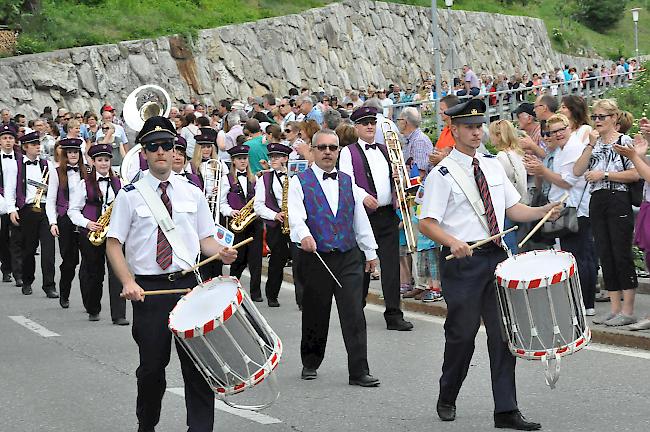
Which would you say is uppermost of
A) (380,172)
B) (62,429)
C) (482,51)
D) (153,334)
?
(482,51)

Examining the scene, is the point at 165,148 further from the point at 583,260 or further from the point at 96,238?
the point at 96,238

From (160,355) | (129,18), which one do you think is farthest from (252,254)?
(129,18)

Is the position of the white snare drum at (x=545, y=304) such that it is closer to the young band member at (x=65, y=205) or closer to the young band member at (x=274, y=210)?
the young band member at (x=274, y=210)

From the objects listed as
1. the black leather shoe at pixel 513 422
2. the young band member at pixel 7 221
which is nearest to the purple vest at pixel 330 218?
the black leather shoe at pixel 513 422

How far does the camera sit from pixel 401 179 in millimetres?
11922

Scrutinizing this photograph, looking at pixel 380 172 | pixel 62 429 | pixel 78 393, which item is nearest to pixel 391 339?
pixel 380 172

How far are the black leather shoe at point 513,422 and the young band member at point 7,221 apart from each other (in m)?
10.2

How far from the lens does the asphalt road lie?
8.12m

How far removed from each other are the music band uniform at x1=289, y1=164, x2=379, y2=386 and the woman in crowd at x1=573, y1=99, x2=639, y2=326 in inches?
89.9

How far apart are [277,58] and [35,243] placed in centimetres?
2765

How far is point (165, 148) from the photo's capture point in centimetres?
734

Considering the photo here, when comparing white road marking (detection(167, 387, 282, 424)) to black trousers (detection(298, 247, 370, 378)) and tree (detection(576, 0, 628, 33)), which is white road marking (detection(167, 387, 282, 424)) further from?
tree (detection(576, 0, 628, 33))

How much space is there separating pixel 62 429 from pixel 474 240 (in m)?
3.08

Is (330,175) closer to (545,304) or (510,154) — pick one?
(510,154)
